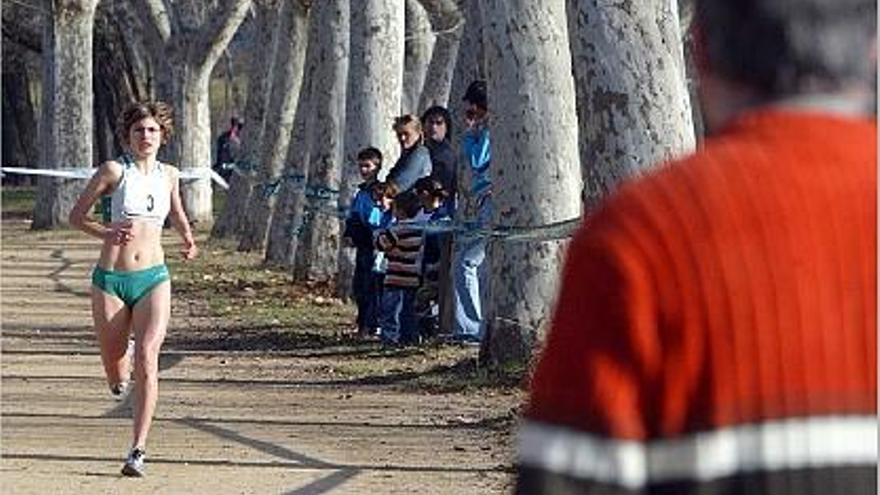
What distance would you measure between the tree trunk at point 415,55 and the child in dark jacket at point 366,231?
1188 cm

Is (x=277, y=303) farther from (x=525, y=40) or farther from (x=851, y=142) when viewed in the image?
(x=851, y=142)

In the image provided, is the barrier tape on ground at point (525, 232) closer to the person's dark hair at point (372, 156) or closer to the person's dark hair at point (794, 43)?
the person's dark hair at point (372, 156)

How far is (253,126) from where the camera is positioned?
135ft

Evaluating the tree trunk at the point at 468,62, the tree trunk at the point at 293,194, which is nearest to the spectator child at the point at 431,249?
the tree trunk at the point at 468,62

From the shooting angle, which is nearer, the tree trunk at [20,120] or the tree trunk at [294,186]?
the tree trunk at [294,186]

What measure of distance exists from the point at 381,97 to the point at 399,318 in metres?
3.92

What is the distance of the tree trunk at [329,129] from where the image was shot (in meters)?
27.1


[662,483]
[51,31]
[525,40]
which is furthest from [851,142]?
[51,31]

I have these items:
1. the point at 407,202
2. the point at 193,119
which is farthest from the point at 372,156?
the point at 193,119

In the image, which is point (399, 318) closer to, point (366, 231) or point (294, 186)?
point (366, 231)


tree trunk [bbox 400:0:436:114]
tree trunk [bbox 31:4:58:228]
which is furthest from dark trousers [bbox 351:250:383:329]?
tree trunk [bbox 31:4:58:228]

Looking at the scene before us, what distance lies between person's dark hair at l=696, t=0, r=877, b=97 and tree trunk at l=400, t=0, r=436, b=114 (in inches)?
1170

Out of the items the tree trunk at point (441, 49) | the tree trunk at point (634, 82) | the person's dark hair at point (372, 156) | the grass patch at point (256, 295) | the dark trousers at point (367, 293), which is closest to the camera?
the tree trunk at point (634, 82)

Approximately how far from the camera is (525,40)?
1677 cm
